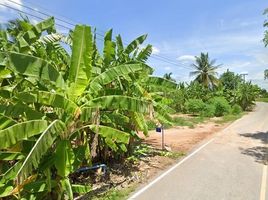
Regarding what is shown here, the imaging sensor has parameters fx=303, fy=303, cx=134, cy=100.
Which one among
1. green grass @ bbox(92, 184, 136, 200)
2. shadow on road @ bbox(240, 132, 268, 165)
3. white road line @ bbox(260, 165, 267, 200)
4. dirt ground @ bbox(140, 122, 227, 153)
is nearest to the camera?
green grass @ bbox(92, 184, 136, 200)

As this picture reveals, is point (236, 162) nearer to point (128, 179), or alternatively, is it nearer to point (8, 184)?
point (128, 179)

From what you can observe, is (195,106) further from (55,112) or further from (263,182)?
(55,112)

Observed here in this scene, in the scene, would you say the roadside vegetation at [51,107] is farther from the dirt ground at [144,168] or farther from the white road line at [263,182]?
the white road line at [263,182]

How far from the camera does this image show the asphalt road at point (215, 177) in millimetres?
8641

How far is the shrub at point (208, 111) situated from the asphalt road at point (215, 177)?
1833 cm

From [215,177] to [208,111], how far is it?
25.2 meters

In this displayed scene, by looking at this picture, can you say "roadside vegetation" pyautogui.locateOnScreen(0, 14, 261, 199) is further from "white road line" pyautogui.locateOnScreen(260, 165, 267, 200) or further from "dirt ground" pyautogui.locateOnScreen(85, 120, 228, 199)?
"white road line" pyautogui.locateOnScreen(260, 165, 267, 200)

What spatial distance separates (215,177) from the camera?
10.3 meters

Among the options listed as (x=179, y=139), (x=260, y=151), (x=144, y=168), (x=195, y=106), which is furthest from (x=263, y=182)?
(x=195, y=106)

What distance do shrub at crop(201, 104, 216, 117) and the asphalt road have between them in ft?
60.1

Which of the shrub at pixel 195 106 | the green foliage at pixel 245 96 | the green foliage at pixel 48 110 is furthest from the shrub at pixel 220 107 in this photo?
the green foliage at pixel 48 110

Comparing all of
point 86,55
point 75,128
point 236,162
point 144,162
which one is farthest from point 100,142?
point 236,162

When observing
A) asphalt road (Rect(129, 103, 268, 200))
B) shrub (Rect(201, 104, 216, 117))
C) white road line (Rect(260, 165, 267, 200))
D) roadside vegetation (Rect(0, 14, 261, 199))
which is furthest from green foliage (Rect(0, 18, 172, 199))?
shrub (Rect(201, 104, 216, 117))

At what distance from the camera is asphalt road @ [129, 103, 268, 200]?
864cm
